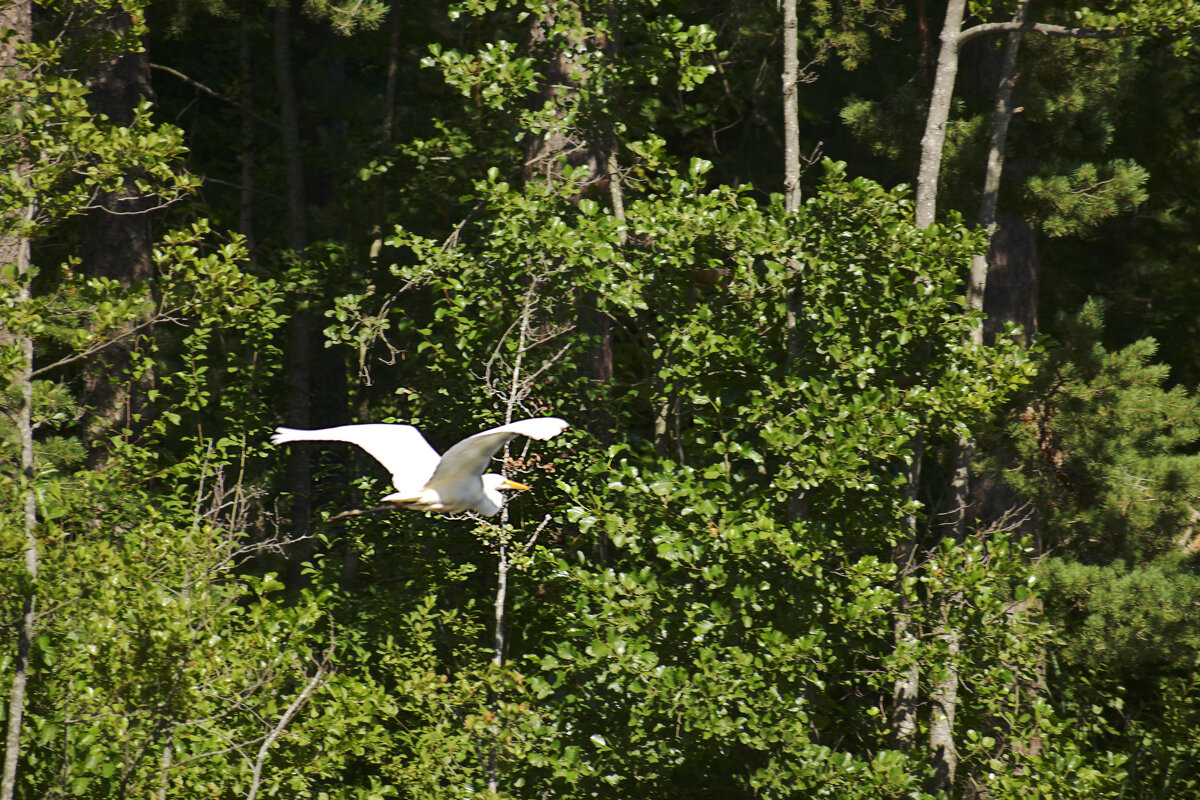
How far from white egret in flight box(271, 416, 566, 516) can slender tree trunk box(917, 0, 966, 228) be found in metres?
3.01

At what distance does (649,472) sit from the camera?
7336mm

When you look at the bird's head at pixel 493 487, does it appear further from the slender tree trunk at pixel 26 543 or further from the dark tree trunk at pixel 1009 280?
the dark tree trunk at pixel 1009 280

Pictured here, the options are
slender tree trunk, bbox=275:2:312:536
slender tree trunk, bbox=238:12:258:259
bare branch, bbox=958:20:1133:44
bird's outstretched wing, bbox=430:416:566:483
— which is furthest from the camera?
slender tree trunk, bbox=238:12:258:259

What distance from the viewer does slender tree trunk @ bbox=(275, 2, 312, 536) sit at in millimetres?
12375

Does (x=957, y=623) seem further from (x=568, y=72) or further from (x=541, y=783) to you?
(x=568, y=72)

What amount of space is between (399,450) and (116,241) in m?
4.82

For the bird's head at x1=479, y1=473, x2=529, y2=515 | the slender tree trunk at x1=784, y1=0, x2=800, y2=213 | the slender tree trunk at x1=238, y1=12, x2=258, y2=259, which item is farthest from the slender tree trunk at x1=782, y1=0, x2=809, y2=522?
the slender tree trunk at x1=238, y1=12, x2=258, y2=259

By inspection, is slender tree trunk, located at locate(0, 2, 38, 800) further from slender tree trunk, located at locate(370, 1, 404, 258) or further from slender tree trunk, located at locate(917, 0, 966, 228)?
slender tree trunk, located at locate(917, 0, 966, 228)

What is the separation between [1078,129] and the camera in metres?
9.55

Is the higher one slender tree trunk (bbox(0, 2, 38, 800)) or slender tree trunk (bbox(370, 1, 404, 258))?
slender tree trunk (bbox(370, 1, 404, 258))

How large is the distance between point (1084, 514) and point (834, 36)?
368 cm

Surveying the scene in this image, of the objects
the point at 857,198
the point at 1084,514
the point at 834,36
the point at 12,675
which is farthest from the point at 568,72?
the point at 12,675

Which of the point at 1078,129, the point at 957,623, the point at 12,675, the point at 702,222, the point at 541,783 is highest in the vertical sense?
the point at 1078,129

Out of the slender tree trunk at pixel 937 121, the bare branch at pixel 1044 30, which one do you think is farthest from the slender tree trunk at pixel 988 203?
the slender tree trunk at pixel 937 121
